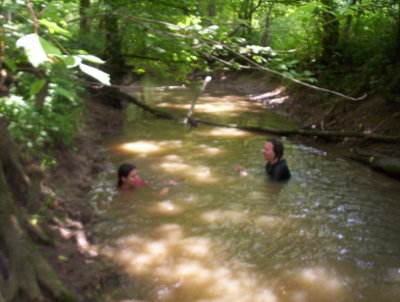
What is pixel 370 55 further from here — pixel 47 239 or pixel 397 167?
pixel 47 239

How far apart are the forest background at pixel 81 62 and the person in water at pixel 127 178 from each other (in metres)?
1.25

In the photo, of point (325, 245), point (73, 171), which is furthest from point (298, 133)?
point (73, 171)

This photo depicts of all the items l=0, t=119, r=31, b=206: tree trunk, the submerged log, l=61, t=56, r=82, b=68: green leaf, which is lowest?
the submerged log

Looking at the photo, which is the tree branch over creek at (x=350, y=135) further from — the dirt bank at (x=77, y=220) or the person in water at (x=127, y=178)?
the person in water at (x=127, y=178)

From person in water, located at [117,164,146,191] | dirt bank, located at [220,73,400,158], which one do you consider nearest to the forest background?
dirt bank, located at [220,73,400,158]

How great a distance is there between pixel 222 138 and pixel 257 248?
597cm

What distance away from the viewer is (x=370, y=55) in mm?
11664

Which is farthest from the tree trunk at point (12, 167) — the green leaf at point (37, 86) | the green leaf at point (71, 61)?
the green leaf at point (71, 61)

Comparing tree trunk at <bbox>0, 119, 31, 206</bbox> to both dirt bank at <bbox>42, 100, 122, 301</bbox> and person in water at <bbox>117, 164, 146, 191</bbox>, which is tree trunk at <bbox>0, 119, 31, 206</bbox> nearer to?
dirt bank at <bbox>42, 100, 122, 301</bbox>

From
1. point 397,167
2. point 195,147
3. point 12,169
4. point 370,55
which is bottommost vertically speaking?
point 195,147

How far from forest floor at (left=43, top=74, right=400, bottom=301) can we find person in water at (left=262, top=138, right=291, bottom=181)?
3058 mm

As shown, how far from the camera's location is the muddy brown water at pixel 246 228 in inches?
168

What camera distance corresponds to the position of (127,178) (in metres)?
6.74

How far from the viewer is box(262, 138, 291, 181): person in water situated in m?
7.33
